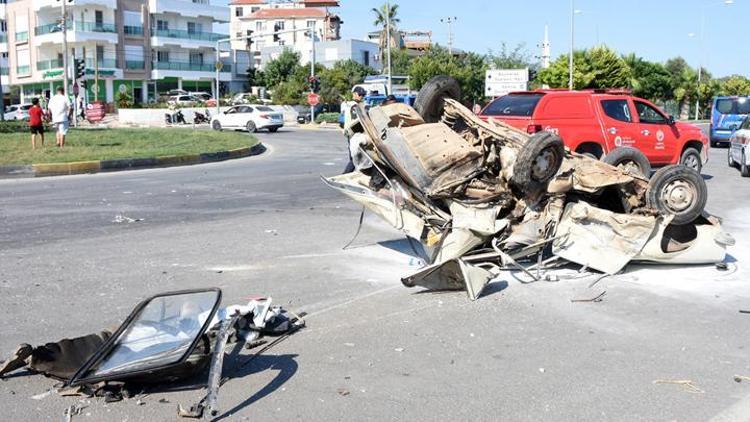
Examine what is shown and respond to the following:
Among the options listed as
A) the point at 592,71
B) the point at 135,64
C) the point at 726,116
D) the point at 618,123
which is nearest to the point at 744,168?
the point at 618,123

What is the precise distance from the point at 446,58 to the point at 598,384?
213ft

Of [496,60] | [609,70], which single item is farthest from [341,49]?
[609,70]

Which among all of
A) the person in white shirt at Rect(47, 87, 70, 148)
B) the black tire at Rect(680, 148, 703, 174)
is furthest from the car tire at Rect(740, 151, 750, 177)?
the person in white shirt at Rect(47, 87, 70, 148)

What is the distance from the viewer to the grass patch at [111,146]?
770 inches

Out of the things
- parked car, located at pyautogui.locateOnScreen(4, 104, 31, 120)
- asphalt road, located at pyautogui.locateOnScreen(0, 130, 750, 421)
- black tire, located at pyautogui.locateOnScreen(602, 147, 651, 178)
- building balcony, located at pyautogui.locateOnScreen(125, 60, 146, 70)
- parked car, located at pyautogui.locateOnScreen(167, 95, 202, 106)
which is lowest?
asphalt road, located at pyautogui.locateOnScreen(0, 130, 750, 421)

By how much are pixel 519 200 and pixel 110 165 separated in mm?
13956

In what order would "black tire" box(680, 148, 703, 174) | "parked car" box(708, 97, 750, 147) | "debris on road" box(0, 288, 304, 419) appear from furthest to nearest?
1. "parked car" box(708, 97, 750, 147)
2. "black tire" box(680, 148, 703, 174)
3. "debris on road" box(0, 288, 304, 419)

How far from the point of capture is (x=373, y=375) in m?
4.87

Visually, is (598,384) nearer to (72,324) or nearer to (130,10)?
(72,324)

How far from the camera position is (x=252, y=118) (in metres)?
39.7

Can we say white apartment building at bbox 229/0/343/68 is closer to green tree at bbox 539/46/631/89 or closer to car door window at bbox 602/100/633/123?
green tree at bbox 539/46/631/89

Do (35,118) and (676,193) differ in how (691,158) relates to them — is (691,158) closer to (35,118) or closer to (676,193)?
Answer: (676,193)

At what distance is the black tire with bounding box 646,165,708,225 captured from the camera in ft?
25.8

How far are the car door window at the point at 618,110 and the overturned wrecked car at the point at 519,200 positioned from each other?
6993mm
